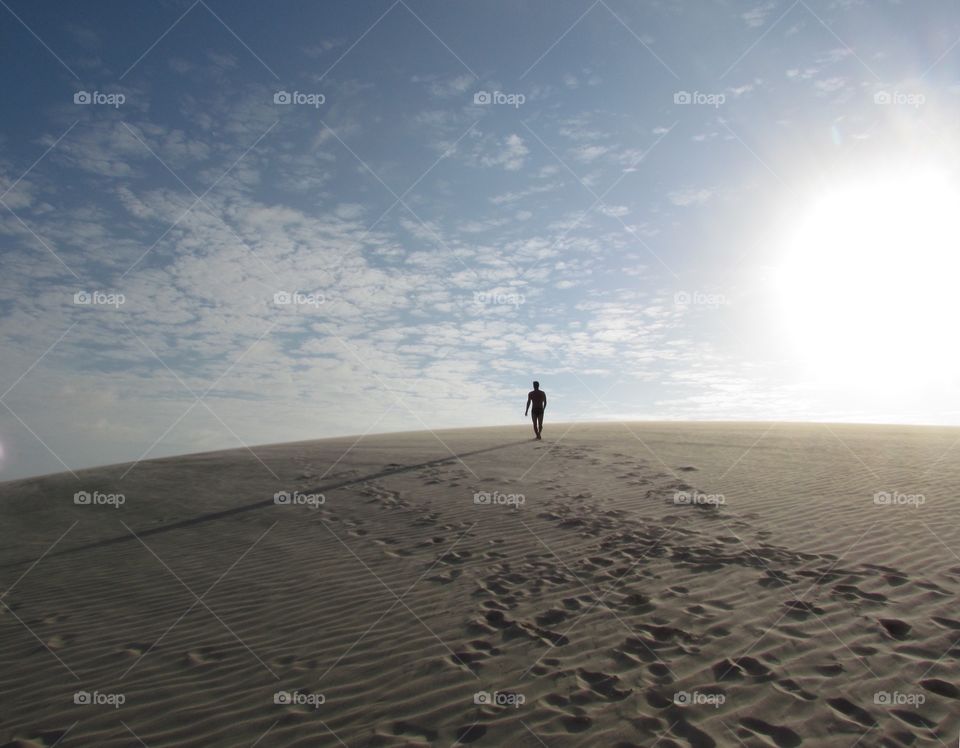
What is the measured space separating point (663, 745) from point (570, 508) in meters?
7.12

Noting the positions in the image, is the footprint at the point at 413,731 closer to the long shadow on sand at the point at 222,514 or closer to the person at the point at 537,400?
the long shadow on sand at the point at 222,514

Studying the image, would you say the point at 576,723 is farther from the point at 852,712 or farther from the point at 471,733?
the point at 852,712

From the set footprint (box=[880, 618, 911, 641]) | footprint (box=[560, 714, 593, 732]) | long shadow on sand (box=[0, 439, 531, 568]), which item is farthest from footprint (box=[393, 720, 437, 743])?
long shadow on sand (box=[0, 439, 531, 568])

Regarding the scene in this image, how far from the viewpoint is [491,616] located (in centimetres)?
671

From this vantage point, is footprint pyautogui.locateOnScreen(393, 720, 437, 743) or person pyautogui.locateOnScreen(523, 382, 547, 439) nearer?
footprint pyautogui.locateOnScreen(393, 720, 437, 743)

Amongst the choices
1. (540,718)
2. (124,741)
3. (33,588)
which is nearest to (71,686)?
(124,741)

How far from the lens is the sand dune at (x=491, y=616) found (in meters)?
4.84

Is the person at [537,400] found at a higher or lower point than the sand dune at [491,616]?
higher

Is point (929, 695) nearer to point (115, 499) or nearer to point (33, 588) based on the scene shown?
point (33, 588)

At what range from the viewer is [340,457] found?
61.7ft

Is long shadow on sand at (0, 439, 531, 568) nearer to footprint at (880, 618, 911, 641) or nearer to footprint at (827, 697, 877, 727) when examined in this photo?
footprint at (827, 697, 877, 727)

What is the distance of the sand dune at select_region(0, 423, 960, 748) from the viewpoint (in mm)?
4836

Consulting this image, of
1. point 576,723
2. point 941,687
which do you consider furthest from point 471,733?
point 941,687

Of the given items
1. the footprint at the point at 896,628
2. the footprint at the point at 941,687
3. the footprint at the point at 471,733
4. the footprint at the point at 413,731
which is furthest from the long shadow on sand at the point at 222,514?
the footprint at the point at 941,687
